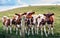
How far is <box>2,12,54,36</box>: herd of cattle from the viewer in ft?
9.00

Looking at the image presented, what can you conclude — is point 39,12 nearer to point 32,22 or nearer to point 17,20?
point 32,22

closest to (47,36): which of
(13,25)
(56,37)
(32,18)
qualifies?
(56,37)

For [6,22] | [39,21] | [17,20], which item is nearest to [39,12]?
[39,21]

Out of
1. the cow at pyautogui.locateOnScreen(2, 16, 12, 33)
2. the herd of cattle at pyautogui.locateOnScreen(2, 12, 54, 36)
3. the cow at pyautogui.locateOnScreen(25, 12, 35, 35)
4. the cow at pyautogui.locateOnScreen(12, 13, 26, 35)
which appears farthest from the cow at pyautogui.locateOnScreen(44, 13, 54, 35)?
the cow at pyautogui.locateOnScreen(2, 16, 12, 33)

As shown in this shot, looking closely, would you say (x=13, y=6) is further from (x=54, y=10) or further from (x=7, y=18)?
(x=54, y=10)

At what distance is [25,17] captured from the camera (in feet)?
9.21

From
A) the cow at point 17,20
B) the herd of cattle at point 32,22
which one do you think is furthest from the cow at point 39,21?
the cow at point 17,20

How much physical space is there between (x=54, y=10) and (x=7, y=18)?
60 cm

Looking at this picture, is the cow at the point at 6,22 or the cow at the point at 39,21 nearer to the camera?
the cow at the point at 39,21

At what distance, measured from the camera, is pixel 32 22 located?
2803 mm

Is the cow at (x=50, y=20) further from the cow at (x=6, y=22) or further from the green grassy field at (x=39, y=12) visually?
the cow at (x=6, y=22)

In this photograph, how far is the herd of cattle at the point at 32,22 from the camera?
274 cm

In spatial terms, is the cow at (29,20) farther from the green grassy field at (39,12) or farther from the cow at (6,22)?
the cow at (6,22)

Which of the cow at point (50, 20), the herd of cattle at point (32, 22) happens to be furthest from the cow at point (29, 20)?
the cow at point (50, 20)
